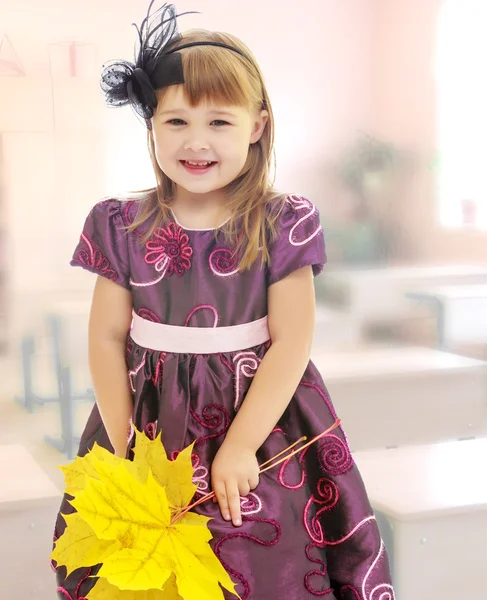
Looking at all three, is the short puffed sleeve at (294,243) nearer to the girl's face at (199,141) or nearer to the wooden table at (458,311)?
the girl's face at (199,141)

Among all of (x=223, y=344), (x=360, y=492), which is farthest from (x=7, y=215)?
(x=360, y=492)

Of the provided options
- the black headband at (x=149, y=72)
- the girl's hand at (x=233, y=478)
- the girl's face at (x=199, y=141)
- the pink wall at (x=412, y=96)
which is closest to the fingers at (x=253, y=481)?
the girl's hand at (x=233, y=478)

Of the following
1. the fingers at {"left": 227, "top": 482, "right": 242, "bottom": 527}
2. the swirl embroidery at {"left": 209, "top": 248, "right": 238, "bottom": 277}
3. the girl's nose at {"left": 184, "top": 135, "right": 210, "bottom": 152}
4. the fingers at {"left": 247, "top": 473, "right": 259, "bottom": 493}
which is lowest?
the fingers at {"left": 227, "top": 482, "right": 242, "bottom": 527}

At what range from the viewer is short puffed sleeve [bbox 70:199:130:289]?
1.05 metres

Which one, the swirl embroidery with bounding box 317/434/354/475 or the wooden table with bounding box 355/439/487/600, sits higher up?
the swirl embroidery with bounding box 317/434/354/475

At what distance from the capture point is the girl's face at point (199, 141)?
0.99m

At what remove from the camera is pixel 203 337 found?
3.35ft

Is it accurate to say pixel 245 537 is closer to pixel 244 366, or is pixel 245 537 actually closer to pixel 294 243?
pixel 244 366

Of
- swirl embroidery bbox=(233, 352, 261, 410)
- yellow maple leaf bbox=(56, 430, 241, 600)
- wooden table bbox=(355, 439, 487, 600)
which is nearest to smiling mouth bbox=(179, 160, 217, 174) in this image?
swirl embroidery bbox=(233, 352, 261, 410)

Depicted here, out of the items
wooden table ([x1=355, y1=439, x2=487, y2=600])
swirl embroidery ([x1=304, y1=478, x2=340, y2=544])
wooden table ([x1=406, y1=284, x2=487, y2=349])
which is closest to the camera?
swirl embroidery ([x1=304, y1=478, x2=340, y2=544])

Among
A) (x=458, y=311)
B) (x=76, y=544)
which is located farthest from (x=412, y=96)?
(x=76, y=544)

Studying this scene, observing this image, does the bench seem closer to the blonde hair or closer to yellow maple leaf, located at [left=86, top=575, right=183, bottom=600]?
the blonde hair

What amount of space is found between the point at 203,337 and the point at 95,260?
0.53ft

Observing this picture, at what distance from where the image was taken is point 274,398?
1000 millimetres
